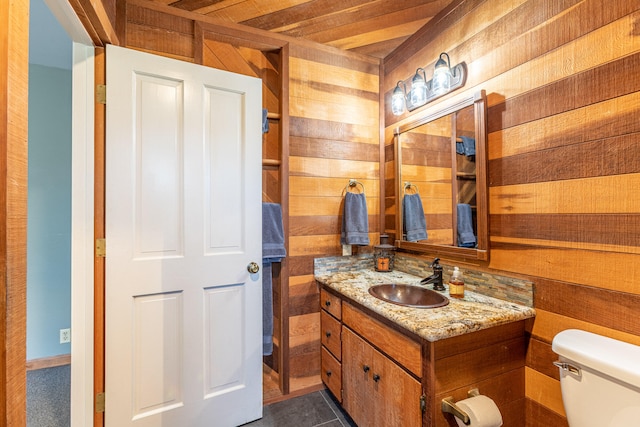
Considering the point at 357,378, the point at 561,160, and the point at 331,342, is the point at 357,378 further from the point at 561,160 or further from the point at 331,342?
the point at 561,160

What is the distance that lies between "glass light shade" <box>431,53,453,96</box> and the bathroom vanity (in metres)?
1.15

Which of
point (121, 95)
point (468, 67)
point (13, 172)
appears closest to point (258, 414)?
point (13, 172)

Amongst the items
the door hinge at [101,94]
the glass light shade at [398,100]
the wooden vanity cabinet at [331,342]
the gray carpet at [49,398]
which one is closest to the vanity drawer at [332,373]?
the wooden vanity cabinet at [331,342]

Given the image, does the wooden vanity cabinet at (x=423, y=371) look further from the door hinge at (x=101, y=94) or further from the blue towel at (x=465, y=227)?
the door hinge at (x=101, y=94)

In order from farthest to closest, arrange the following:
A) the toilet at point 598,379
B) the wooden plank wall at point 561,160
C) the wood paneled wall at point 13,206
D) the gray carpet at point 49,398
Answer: the gray carpet at point 49,398
the wooden plank wall at point 561,160
the toilet at point 598,379
the wood paneled wall at point 13,206

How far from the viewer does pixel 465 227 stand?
154 centimetres

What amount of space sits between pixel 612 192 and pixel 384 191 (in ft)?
4.18

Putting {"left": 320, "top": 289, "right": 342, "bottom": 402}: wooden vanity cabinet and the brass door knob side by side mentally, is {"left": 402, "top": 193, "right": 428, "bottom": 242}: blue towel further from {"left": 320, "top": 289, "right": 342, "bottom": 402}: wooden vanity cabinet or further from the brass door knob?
the brass door knob

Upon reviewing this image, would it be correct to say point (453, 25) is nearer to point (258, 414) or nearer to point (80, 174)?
point (80, 174)

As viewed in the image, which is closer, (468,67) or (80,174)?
(80,174)

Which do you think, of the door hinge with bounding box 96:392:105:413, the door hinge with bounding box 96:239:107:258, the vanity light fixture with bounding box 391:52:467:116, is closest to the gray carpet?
the door hinge with bounding box 96:392:105:413

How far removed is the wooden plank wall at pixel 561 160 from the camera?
0.99 m

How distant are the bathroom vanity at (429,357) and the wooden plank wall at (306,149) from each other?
0.44m

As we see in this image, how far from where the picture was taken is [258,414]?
1.68m
